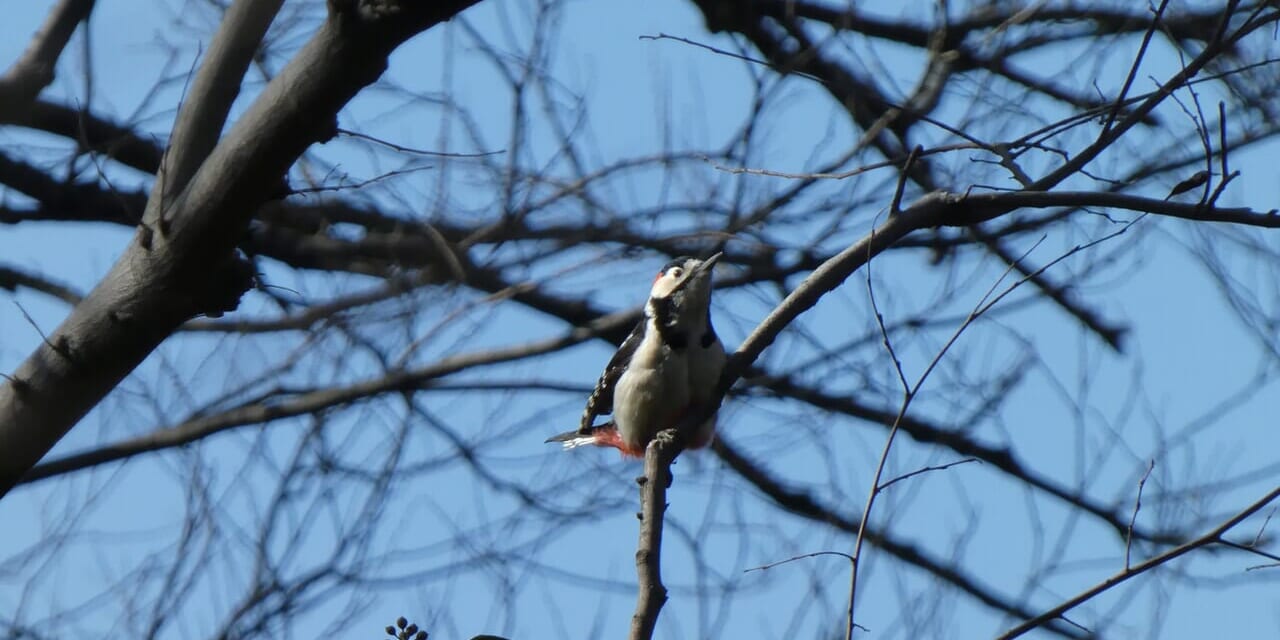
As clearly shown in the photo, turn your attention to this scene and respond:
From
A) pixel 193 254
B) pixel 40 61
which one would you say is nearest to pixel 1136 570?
pixel 193 254

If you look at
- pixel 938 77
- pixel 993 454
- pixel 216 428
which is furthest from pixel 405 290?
pixel 993 454

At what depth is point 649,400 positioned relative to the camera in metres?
4.54

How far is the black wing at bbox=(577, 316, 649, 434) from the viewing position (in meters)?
4.87

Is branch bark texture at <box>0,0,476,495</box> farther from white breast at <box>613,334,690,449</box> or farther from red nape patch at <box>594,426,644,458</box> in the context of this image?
red nape patch at <box>594,426,644,458</box>

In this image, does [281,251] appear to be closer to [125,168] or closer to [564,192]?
[125,168]

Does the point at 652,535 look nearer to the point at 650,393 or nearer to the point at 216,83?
the point at 216,83

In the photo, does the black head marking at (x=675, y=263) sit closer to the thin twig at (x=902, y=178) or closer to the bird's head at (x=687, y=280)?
the bird's head at (x=687, y=280)

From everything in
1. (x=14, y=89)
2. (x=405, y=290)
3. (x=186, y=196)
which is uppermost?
(x=405, y=290)

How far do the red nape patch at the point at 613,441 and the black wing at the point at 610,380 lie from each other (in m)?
0.08

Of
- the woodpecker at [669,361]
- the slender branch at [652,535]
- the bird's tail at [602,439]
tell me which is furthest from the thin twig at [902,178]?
the bird's tail at [602,439]

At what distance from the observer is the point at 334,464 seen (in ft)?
16.1

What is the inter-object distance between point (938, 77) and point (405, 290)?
2.19 metres

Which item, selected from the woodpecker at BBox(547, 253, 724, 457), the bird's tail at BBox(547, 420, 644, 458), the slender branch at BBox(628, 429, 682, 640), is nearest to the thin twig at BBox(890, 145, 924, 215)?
the slender branch at BBox(628, 429, 682, 640)

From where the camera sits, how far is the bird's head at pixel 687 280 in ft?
15.1
